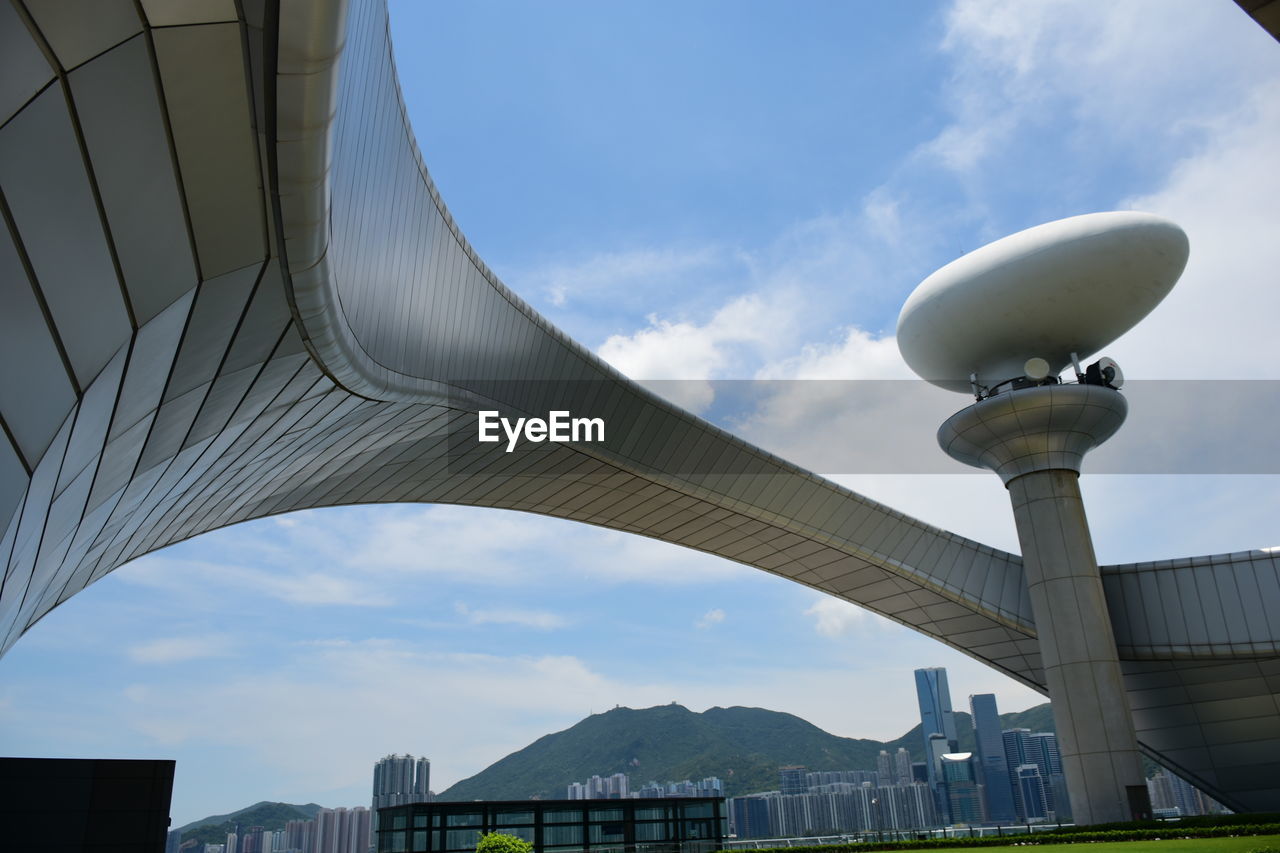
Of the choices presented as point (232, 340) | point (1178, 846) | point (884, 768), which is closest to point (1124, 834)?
point (1178, 846)

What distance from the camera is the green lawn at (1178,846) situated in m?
15.2

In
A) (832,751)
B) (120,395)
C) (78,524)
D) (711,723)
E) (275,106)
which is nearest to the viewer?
(275,106)

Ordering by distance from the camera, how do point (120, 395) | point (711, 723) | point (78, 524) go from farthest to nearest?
point (711, 723)
point (78, 524)
point (120, 395)

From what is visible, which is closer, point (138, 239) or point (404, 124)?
point (138, 239)

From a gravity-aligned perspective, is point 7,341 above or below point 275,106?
below

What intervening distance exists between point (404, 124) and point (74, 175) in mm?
8650

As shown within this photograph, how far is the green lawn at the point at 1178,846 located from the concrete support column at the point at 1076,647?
3564mm

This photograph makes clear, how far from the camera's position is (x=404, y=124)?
12.4 meters

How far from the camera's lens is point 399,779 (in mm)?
75750

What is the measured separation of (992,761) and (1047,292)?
9309 centimetres

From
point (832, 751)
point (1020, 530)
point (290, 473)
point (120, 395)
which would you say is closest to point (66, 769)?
point (290, 473)

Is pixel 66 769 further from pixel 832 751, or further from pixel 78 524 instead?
pixel 832 751

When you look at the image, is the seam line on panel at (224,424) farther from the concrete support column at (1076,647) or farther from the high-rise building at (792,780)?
the high-rise building at (792,780)

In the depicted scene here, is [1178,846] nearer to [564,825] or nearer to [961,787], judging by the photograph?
[564,825]
